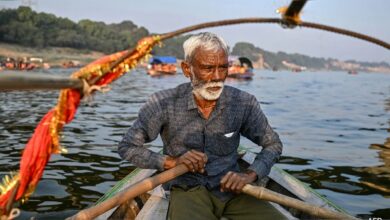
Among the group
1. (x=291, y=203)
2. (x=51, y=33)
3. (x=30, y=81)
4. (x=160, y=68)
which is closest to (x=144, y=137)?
(x=291, y=203)

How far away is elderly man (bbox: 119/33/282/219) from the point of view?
→ 3.23 meters

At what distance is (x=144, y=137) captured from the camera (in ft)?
11.1

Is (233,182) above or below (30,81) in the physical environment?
below

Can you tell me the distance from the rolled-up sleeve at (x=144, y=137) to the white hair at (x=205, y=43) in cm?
46

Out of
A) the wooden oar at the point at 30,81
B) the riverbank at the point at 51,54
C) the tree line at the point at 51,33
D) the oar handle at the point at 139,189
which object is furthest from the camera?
the tree line at the point at 51,33

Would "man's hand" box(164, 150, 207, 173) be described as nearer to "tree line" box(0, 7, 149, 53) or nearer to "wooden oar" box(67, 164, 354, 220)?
"wooden oar" box(67, 164, 354, 220)

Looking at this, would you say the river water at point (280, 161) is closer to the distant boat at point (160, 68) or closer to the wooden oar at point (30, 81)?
the wooden oar at point (30, 81)

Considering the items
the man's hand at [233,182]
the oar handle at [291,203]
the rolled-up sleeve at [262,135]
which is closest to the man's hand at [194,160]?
the man's hand at [233,182]

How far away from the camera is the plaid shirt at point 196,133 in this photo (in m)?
3.35

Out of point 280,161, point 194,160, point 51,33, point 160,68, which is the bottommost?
point 280,161

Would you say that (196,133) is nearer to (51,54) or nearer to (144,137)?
(144,137)

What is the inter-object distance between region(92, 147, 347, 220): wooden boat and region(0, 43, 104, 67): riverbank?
7445cm

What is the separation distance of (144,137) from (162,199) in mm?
658

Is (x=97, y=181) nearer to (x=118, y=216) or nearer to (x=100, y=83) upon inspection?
(x=118, y=216)
